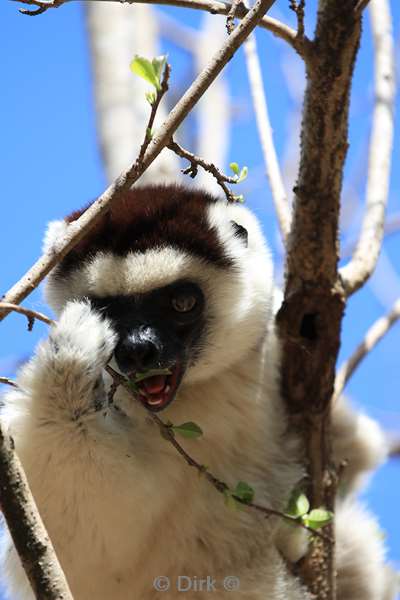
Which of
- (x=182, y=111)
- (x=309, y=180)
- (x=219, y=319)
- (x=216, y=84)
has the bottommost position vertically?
(x=182, y=111)

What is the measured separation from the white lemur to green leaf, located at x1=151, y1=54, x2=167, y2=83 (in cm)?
83

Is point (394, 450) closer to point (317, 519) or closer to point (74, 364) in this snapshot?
point (317, 519)

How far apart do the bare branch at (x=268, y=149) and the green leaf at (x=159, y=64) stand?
174 centimetres

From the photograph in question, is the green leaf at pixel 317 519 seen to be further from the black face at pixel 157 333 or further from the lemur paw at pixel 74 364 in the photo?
the lemur paw at pixel 74 364

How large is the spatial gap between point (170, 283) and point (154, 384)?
0.45 meters

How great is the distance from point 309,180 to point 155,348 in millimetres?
919

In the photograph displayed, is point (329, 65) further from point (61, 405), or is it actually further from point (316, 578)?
point (316, 578)

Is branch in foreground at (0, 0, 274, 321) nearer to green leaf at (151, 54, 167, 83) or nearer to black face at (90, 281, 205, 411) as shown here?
green leaf at (151, 54, 167, 83)

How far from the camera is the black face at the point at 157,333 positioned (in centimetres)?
300

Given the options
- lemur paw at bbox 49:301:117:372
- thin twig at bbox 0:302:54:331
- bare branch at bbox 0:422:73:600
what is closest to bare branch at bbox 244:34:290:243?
lemur paw at bbox 49:301:117:372

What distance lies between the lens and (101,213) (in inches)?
82.1

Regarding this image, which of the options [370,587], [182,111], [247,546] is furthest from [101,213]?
[370,587]

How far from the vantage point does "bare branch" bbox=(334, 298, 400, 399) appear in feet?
13.5

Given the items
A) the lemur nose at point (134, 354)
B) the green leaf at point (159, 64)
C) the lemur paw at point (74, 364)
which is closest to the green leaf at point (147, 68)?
the green leaf at point (159, 64)
